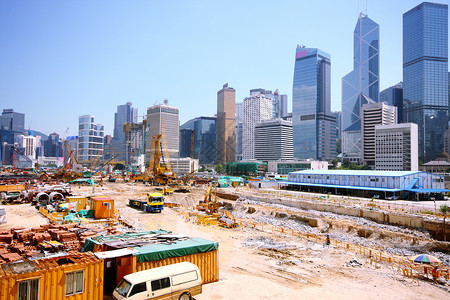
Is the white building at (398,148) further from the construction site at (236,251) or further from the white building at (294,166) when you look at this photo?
the construction site at (236,251)

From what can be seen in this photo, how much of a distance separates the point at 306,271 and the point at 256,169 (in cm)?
16104

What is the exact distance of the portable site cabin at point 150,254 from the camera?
13359 mm

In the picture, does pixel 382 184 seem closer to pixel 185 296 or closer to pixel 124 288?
pixel 185 296

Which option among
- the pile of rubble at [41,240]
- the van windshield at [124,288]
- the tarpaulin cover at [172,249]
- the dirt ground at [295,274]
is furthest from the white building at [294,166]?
the van windshield at [124,288]

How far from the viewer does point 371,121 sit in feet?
586

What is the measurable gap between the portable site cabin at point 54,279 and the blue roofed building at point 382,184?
5146 cm

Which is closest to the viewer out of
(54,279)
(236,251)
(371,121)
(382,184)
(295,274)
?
(54,279)

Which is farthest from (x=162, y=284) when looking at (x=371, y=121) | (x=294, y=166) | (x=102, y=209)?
(x=371, y=121)

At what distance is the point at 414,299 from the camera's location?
15586mm

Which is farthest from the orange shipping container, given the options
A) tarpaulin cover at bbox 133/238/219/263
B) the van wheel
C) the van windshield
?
the van wheel

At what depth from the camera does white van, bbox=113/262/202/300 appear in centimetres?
1134

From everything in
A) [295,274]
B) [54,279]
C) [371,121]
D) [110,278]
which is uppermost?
[371,121]

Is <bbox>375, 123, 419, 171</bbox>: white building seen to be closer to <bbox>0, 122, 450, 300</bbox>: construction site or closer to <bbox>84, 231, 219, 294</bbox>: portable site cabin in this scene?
<bbox>0, 122, 450, 300</bbox>: construction site

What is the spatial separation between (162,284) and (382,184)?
5521cm
